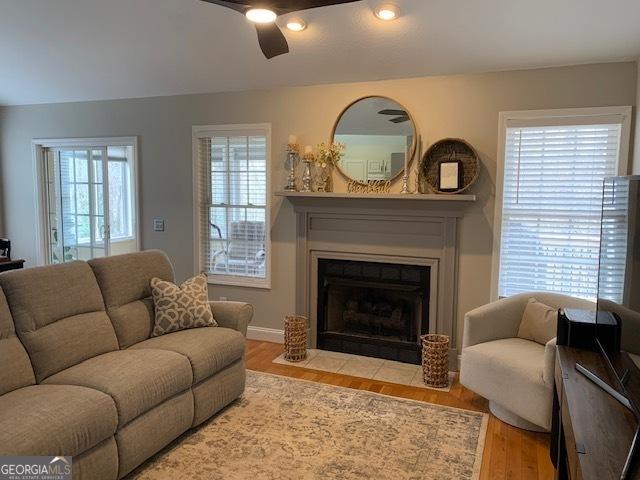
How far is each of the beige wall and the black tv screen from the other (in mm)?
1606

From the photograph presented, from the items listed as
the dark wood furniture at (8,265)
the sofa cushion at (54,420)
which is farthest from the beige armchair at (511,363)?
the dark wood furniture at (8,265)

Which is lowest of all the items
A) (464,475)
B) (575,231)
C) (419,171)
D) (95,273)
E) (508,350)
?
(464,475)

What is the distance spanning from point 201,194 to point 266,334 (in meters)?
1.58

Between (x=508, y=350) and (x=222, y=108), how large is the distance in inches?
133

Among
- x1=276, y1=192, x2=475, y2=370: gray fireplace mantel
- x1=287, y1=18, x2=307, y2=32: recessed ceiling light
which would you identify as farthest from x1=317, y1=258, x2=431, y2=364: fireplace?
x1=287, y1=18, x2=307, y2=32: recessed ceiling light

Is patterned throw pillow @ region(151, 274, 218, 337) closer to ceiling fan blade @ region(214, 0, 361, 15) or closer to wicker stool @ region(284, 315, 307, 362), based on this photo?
wicker stool @ region(284, 315, 307, 362)

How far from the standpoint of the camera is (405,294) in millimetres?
4273

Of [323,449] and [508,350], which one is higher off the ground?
[508,350]

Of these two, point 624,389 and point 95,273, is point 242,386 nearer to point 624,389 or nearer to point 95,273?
point 95,273

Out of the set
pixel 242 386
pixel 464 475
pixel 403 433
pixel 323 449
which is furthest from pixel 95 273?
pixel 464 475

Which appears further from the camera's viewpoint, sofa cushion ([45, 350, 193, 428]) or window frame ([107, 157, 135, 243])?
window frame ([107, 157, 135, 243])

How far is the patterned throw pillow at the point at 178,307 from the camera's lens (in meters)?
3.21

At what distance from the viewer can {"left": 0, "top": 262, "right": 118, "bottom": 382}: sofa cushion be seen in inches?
98.3

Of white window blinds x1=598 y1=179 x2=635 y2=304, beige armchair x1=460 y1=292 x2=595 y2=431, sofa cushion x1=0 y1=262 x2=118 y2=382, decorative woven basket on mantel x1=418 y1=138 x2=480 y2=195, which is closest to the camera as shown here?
white window blinds x1=598 y1=179 x2=635 y2=304
